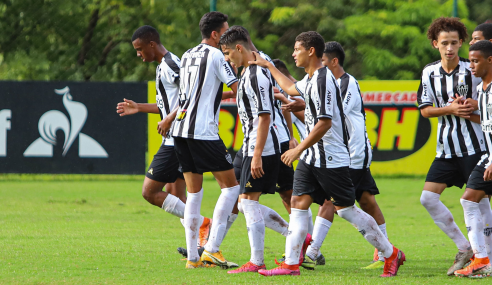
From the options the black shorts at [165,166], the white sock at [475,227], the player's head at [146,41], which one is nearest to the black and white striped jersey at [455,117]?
the white sock at [475,227]

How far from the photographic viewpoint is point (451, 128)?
19.1ft

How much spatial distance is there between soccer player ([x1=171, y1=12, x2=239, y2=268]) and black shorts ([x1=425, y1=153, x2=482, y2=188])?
181cm

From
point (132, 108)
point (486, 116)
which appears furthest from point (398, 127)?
point (486, 116)

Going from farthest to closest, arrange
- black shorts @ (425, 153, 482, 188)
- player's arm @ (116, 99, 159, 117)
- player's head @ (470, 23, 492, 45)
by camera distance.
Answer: player's arm @ (116, 99, 159, 117), player's head @ (470, 23, 492, 45), black shorts @ (425, 153, 482, 188)

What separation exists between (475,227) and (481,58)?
1.40 m

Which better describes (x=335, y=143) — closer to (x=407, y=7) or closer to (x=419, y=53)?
(x=419, y=53)

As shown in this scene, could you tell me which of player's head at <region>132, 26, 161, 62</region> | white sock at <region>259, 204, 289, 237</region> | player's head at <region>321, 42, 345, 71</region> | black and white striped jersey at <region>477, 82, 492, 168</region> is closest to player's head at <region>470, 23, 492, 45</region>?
black and white striped jersey at <region>477, 82, 492, 168</region>

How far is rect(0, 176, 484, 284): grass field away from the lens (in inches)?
204

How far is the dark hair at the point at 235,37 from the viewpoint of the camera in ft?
17.7

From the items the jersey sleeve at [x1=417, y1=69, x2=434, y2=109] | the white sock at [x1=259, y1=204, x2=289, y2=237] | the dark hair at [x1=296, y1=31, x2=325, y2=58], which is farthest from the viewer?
the white sock at [x1=259, y1=204, x2=289, y2=237]

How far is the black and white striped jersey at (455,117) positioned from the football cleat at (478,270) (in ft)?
3.16

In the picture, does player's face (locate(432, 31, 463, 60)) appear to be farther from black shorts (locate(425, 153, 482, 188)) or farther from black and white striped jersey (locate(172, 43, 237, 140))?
black and white striped jersey (locate(172, 43, 237, 140))

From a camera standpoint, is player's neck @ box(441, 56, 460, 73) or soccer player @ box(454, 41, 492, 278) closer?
soccer player @ box(454, 41, 492, 278)

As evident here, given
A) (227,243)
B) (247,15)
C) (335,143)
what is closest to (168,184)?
(227,243)
